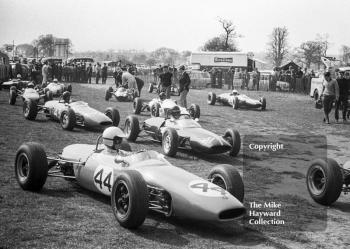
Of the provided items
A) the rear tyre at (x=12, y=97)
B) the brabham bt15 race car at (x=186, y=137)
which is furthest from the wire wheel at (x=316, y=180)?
the rear tyre at (x=12, y=97)

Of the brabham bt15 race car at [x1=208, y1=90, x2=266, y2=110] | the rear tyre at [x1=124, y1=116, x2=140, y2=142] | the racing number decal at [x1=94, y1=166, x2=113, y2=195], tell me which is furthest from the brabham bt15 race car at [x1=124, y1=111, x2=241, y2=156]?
the brabham bt15 race car at [x1=208, y1=90, x2=266, y2=110]

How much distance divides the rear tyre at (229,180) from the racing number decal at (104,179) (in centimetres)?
156

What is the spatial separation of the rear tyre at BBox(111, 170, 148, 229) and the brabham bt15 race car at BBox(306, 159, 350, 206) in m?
3.44

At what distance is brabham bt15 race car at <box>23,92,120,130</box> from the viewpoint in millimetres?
14008

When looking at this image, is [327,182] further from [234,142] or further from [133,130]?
[133,130]

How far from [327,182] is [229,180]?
1976 millimetres

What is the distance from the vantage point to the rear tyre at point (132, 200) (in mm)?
5922

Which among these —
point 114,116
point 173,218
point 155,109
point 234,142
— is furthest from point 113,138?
point 155,109

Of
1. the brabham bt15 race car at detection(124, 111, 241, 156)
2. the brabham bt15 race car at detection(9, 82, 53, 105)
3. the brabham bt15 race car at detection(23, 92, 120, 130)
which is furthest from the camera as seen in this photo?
the brabham bt15 race car at detection(9, 82, 53, 105)

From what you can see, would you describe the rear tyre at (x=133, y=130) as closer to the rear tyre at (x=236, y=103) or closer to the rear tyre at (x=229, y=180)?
the rear tyre at (x=229, y=180)

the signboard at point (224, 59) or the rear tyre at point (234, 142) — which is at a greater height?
the signboard at point (224, 59)

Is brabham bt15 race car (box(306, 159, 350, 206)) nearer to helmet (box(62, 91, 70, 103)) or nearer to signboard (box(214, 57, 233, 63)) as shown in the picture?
helmet (box(62, 91, 70, 103))

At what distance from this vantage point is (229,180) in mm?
6918

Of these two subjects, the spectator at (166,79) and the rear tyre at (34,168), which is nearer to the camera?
the rear tyre at (34,168)
